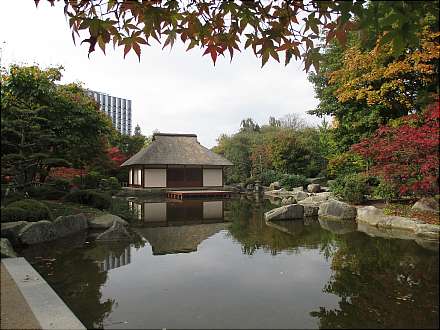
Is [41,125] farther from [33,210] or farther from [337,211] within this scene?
[337,211]

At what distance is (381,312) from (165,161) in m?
22.2

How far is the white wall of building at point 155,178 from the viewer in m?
25.1

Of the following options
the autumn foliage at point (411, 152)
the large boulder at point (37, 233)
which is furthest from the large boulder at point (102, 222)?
the autumn foliage at point (411, 152)

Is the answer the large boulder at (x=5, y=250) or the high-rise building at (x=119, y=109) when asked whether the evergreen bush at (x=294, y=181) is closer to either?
the large boulder at (x=5, y=250)

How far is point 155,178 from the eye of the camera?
25.3 metres

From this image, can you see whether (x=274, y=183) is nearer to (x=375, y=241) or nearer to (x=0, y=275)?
(x=375, y=241)

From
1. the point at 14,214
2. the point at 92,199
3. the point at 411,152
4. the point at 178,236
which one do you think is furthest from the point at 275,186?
the point at 14,214

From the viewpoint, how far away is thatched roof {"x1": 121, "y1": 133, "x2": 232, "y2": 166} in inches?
992

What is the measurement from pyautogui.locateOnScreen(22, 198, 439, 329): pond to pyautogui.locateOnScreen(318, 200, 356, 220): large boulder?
301cm

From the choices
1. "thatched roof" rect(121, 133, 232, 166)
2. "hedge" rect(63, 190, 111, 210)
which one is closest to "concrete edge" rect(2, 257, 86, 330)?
"hedge" rect(63, 190, 111, 210)

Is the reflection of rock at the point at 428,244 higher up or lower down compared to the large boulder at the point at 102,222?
lower down

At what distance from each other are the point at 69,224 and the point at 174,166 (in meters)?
17.0

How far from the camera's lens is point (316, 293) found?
4602 mm

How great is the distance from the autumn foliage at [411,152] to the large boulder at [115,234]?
7104 millimetres
